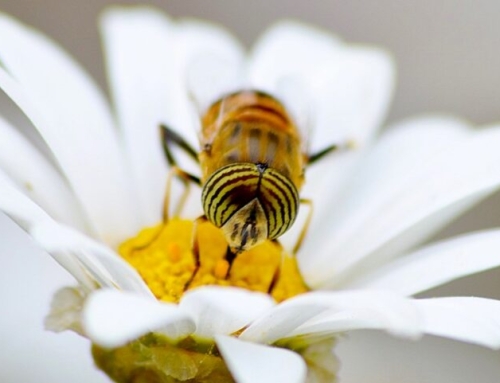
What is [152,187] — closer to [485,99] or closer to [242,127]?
[242,127]

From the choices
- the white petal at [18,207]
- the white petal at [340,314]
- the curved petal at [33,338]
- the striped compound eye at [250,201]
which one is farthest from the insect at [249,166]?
the curved petal at [33,338]

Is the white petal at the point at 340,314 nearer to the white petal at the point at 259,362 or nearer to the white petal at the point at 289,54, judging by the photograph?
the white petal at the point at 259,362

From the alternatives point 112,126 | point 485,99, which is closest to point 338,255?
point 112,126

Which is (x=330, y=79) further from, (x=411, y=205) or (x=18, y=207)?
(x=18, y=207)

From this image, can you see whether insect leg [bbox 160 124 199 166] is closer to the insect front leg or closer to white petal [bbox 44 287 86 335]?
the insect front leg

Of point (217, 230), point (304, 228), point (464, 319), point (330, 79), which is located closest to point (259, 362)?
point (464, 319)
